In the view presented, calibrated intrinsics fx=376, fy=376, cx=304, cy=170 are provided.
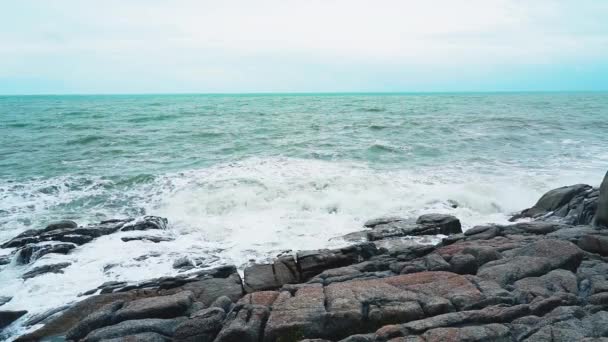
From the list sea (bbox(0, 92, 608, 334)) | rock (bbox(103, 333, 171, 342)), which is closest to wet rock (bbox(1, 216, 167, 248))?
sea (bbox(0, 92, 608, 334))

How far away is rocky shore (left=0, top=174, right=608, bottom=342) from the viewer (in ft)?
18.6

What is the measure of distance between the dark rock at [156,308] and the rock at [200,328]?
64 cm

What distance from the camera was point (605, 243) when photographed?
8.19 metres

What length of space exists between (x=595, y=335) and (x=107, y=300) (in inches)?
349

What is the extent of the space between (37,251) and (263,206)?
302 inches

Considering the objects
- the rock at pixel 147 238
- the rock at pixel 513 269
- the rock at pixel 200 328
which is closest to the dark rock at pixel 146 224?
the rock at pixel 147 238

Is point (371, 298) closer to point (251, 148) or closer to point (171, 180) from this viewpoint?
point (171, 180)

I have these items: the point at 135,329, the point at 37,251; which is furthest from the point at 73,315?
the point at 37,251

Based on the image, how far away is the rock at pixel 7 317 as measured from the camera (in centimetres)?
793

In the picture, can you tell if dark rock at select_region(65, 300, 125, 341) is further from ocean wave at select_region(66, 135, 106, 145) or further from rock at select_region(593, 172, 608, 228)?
ocean wave at select_region(66, 135, 106, 145)

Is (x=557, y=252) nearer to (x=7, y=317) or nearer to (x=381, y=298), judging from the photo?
(x=381, y=298)

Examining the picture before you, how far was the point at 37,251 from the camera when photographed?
436 inches

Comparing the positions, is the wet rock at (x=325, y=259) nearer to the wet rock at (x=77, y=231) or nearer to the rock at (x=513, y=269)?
the rock at (x=513, y=269)

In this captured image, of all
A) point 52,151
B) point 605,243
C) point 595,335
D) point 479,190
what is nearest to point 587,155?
point 479,190
